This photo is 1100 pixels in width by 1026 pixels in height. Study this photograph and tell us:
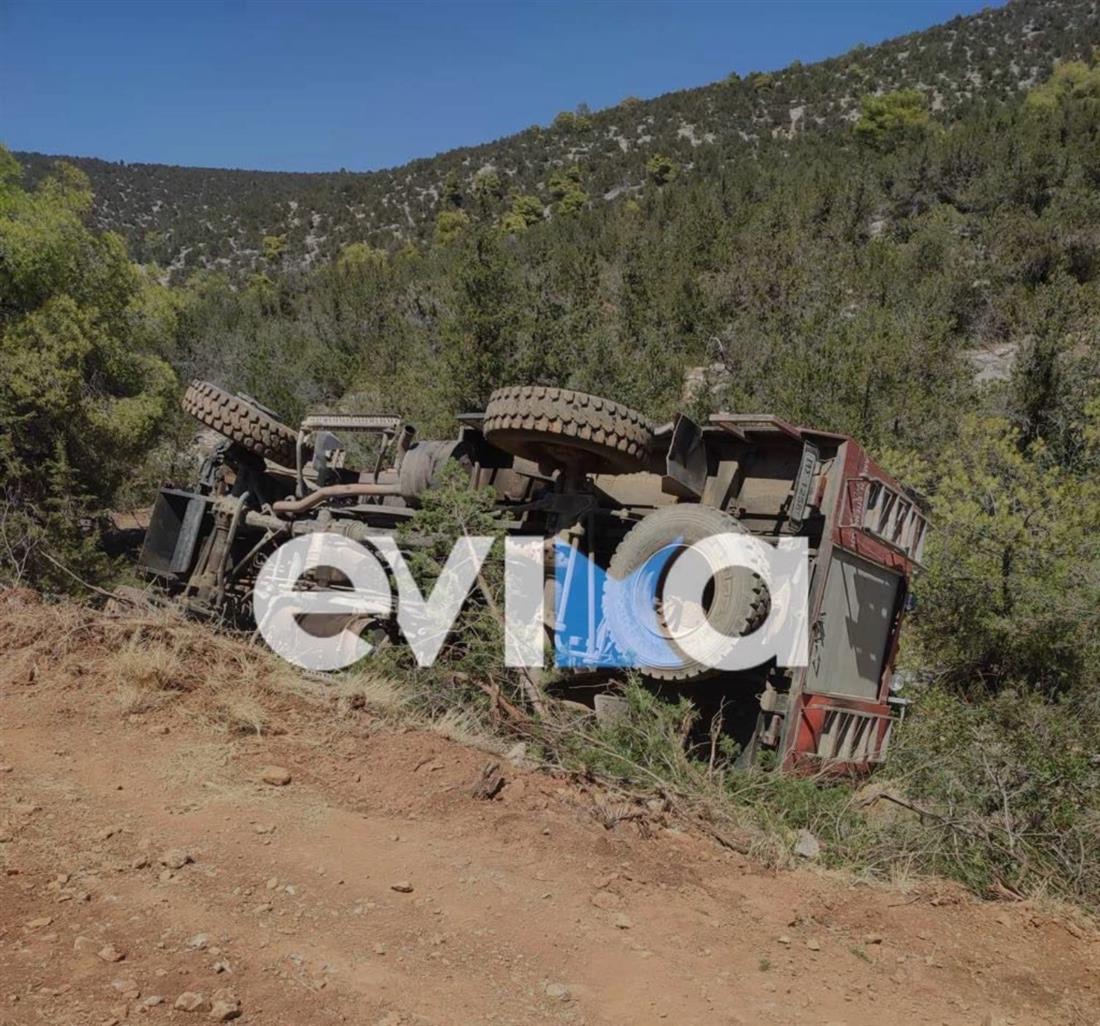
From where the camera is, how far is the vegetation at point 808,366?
538 centimetres

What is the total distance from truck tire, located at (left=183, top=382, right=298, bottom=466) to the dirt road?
3493 mm

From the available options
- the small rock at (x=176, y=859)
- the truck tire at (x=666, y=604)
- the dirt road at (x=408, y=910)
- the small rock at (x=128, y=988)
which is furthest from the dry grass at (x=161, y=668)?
the small rock at (x=128, y=988)

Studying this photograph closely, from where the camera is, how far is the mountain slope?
173 feet

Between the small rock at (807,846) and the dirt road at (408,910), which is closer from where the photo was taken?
the dirt road at (408,910)

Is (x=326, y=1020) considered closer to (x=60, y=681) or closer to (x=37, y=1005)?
(x=37, y=1005)

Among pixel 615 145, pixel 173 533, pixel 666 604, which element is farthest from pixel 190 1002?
pixel 615 145

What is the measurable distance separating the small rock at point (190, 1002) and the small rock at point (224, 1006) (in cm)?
3

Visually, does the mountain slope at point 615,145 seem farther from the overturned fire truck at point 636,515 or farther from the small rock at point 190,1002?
the small rock at point 190,1002

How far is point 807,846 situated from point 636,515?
302cm

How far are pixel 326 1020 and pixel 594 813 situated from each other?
7.04 ft

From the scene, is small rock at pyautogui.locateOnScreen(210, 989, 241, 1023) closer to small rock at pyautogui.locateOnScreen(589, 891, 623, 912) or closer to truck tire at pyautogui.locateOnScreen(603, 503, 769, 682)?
small rock at pyautogui.locateOnScreen(589, 891, 623, 912)

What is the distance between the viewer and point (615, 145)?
6003 cm

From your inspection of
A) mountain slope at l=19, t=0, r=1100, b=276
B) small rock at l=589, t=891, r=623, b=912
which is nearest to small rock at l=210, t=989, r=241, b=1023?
small rock at l=589, t=891, r=623, b=912

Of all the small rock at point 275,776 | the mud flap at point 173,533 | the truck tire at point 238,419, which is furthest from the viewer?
the truck tire at point 238,419
